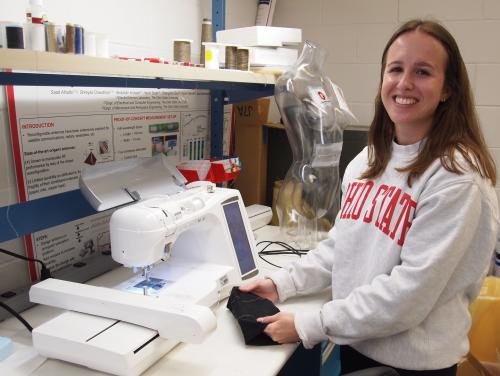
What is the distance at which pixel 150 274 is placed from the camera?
1.25m

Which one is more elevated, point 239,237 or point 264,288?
point 239,237

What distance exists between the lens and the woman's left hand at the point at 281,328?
42.3 inches

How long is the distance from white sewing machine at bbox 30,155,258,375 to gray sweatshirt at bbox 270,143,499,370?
294 mm

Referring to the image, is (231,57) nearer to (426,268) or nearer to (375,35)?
(426,268)

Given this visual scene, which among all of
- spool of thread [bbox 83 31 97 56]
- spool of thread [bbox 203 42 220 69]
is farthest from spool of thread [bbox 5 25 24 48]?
spool of thread [bbox 203 42 220 69]

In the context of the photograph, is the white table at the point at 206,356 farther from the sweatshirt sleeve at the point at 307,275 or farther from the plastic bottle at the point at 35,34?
the plastic bottle at the point at 35,34

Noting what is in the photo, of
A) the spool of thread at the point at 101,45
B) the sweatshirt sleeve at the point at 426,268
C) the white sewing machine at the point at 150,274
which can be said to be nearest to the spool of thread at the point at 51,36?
the spool of thread at the point at 101,45

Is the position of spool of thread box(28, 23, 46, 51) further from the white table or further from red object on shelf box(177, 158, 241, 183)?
red object on shelf box(177, 158, 241, 183)

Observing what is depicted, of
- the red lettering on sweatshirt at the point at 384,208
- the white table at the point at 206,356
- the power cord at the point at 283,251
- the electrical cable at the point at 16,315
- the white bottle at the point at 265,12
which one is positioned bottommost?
the power cord at the point at 283,251

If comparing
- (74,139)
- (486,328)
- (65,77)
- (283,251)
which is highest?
(65,77)

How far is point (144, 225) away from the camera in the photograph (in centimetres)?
103

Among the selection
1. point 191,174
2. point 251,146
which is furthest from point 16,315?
point 251,146

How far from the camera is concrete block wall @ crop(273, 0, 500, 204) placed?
2217mm

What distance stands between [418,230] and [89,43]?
2.59 ft
